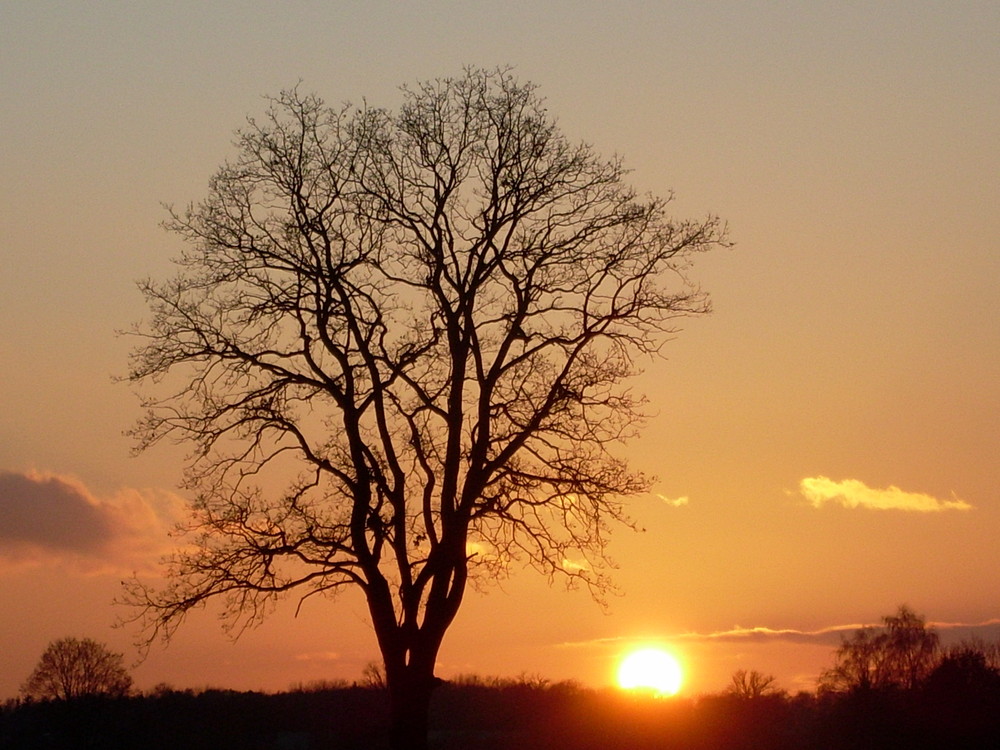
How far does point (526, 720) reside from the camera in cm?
2903

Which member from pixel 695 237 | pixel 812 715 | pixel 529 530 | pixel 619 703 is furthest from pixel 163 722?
pixel 695 237

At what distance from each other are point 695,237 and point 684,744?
33.1ft

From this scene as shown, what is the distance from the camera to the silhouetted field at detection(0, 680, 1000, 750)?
80.9ft

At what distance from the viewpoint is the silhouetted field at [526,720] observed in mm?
24653

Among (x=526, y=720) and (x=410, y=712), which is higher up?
(x=526, y=720)

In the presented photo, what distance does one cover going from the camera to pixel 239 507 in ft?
68.3

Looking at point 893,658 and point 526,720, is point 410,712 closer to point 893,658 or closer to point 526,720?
point 526,720

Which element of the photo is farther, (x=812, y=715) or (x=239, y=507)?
(x=812, y=715)

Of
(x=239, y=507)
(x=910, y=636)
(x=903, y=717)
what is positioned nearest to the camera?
(x=239, y=507)

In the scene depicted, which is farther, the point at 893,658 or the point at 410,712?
the point at 893,658

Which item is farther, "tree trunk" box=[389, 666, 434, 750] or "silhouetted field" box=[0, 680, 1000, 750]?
"silhouetted field" box=[0, 680, 1000, 750]

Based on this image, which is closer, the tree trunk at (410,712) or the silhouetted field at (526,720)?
the tree trunk at (410,712)

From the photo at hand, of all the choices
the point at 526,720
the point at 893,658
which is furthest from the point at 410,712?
the point at 893,658

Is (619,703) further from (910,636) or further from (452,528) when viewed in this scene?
(910,636)
